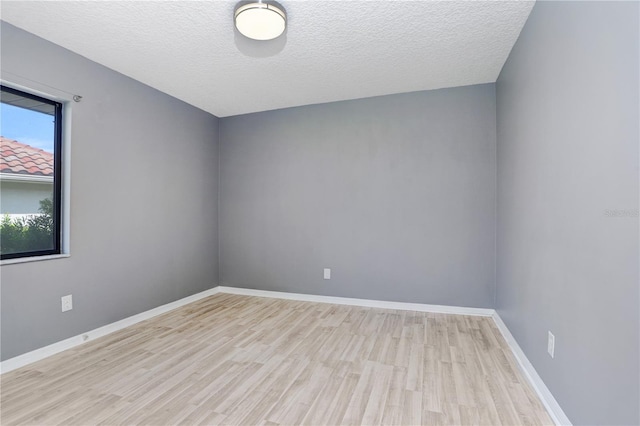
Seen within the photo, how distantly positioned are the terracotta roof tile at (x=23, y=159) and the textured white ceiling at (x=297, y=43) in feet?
2.83

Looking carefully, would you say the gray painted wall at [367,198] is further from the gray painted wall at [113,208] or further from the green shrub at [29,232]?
the green shrub at [29,232]

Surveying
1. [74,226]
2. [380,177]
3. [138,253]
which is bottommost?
[138,253]

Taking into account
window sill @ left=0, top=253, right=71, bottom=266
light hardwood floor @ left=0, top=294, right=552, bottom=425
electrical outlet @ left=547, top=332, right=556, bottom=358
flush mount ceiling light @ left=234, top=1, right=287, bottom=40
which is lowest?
light hardwood floor @ left=0, top=294, right=552, bottom=425

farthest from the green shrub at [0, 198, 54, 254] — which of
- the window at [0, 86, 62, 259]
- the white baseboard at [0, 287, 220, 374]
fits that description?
the white baseboard at [0, 287, 220, 374]

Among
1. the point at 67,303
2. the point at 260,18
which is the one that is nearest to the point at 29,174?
the point at 67,303

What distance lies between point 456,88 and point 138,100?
340 cm

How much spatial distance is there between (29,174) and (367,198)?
314 centimetres

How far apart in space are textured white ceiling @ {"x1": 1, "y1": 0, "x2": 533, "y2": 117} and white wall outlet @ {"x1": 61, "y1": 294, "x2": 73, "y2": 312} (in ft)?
6.74

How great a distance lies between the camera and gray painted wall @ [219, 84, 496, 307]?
11.2 ft

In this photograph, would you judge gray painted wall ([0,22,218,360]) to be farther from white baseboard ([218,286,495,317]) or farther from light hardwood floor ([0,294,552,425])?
white baseboard ([218,286,495,317])

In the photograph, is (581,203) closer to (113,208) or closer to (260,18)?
(260,18)

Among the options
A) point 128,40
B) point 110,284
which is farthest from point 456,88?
point 110,284

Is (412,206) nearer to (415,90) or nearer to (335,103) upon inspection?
(415,90)

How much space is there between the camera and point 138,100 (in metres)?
3.22
